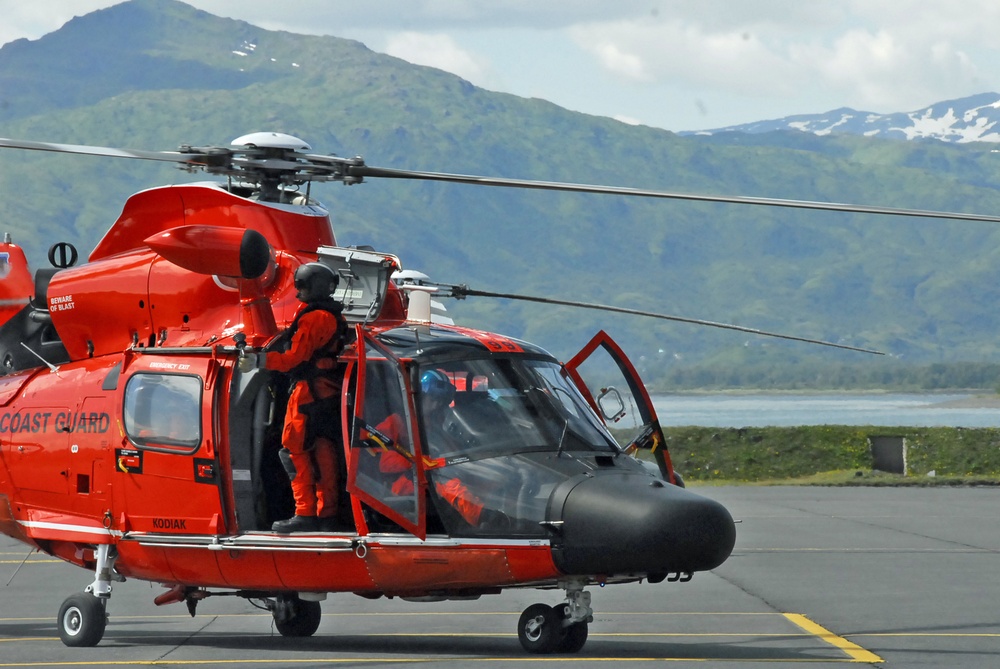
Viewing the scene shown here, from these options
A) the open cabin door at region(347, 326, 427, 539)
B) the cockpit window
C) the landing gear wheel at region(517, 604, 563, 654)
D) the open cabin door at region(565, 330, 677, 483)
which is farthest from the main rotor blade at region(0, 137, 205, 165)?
the landing gear wheel at region(517, 604, 563, 654)

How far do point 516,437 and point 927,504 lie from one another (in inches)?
805

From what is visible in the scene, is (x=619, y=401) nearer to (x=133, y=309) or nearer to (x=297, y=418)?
(x=297, y=418)

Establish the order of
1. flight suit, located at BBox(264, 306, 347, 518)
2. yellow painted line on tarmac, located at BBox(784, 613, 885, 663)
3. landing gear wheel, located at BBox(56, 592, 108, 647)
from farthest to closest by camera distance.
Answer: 1. landing gear wheel, located at BBox(56, 592, 108, 647)
2. flight suit, located at BBox(264, 306, 347, 518)
3. yellow painted line on tarmac, located at BBox(784, 613, 885, 663)

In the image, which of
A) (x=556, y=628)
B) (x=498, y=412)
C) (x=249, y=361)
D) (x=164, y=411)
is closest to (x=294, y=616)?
(x=164, y=411)

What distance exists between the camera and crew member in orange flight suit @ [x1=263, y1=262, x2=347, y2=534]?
11.8m

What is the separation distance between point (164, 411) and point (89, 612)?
1.88m

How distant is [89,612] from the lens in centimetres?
1285

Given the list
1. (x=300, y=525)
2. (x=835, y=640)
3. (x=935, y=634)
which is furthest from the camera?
(x=935, y=634)

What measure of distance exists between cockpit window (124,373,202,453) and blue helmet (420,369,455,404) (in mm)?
2132

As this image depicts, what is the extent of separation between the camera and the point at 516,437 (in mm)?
11352

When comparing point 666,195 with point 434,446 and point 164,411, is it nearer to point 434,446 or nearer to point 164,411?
point 434,446

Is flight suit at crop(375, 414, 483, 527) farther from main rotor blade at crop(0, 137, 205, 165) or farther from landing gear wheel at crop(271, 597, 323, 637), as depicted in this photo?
main rotor blade at crop(0, 137, 205, 165)

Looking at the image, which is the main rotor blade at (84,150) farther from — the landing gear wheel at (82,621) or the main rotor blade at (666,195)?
the landing gear wheel at (82,621)

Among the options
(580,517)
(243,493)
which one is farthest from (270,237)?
(580,517)
